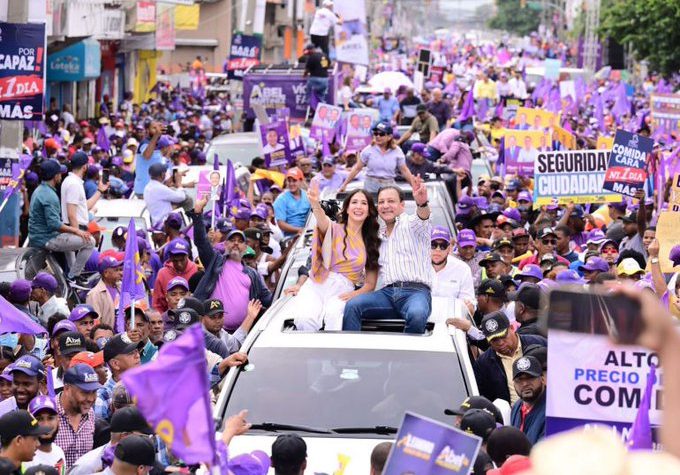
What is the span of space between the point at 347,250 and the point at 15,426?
9.60 feet

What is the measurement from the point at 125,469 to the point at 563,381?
1.84 meters

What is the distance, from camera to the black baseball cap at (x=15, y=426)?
6.36m

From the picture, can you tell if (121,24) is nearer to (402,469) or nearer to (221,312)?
(221,312)

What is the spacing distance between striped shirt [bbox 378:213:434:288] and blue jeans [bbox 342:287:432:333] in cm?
11

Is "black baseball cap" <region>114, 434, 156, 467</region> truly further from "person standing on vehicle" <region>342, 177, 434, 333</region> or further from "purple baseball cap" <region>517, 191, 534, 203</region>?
"purple baseball cap" <region>517, 191, 534, 203</region>

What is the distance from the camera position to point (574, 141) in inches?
928

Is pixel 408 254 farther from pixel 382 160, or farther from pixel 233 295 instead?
pixel 382 160

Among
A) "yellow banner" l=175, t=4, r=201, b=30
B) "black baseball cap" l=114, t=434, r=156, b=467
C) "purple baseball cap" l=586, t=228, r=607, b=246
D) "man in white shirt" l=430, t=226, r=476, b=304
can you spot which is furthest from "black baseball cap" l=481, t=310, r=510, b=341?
"yellow banner" l=175, t=4, r=201, b=30

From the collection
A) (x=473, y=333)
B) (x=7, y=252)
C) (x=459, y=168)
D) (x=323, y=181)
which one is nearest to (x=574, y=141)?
(x=459, y=168)

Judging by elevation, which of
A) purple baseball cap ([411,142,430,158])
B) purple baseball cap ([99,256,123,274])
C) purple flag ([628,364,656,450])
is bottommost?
purple baseball cap ([99,256,123,274])

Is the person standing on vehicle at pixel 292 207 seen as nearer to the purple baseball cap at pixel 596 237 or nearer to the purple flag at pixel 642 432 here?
the purple baseball cap at pixel 596 237

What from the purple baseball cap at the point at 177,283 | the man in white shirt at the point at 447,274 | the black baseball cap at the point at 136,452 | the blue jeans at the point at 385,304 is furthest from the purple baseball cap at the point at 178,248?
the black baseball cap at the point at 136,452

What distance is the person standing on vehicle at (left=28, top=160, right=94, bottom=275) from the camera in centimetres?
1294

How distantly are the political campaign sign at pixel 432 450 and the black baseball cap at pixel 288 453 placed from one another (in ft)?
4.43
